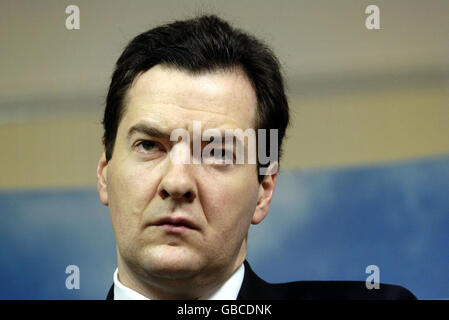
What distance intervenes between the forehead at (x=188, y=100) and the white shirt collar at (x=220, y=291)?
0.58m

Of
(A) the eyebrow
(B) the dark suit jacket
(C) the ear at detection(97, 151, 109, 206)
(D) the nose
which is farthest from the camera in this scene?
(B) the dark suit jacket

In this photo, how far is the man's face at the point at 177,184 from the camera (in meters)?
2.31

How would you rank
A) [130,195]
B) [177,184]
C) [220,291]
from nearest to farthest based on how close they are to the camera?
[177,184], [130,195], [220,291]

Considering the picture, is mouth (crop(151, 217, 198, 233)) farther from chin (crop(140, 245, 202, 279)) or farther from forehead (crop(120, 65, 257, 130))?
forehead (crop(120, 65, 257, 130))

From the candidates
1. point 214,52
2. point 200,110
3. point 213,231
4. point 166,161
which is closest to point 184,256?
point 213,231

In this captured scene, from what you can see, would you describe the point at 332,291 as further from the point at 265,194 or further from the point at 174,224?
the point at 174,224

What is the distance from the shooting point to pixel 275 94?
2.74 metres

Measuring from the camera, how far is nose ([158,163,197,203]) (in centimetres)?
229

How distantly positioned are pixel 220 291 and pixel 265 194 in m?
0.47

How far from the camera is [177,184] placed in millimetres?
2283

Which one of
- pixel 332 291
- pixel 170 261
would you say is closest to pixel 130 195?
pixel 170 261

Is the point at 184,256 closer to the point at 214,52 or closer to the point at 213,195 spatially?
the point at 213,195

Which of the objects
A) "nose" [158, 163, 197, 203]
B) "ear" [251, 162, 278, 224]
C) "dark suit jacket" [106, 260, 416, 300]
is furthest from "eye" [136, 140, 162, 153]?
"dark suit jacket" [106, 260, 416, 300]
